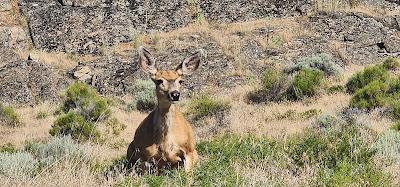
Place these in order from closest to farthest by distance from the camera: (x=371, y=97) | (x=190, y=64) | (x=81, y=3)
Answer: (x=190, y=64), (x=371, y=97), (x=81, y=3)

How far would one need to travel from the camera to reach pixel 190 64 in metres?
8.02

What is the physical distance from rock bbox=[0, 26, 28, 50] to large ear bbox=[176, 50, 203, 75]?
65.9 feet

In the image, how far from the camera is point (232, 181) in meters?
5.55

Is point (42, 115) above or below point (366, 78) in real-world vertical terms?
→ below

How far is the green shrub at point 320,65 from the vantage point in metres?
21.9

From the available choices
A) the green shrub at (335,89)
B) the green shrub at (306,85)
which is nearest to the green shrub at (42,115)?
the green shrub at (306,85)

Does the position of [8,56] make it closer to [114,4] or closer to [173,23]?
[114,4]

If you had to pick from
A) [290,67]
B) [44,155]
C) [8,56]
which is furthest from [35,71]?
[44,155]

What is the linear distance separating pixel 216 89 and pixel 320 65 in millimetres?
4269

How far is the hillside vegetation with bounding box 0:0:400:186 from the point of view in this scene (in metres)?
6.71

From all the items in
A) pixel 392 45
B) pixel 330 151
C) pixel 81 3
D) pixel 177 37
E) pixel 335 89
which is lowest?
pixel 392 45

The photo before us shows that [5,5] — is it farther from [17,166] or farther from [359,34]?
[17,166]

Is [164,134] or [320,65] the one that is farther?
Answer: [320,65]

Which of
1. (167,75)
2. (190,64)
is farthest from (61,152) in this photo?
(190,64)
